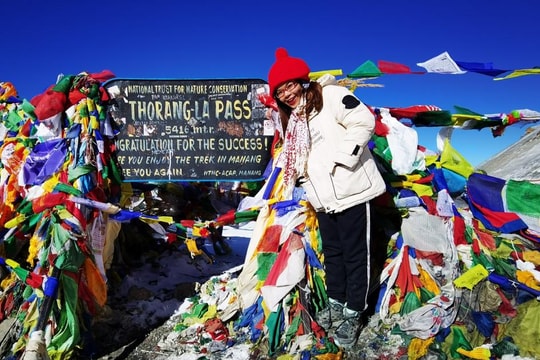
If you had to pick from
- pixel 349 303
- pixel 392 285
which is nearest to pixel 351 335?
pixel 349 303

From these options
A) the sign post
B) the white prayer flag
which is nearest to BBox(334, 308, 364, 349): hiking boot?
the sign post

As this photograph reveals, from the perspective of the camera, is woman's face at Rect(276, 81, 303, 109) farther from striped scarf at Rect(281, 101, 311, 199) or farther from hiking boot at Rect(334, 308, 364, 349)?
hiking boot at Rect(334, 308, 364, 349)

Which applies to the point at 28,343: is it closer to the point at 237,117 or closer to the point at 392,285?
the point at 237,117

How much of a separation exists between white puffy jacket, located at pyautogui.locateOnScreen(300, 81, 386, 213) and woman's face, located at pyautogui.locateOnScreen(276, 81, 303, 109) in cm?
18

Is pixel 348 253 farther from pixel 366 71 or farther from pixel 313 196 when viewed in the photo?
pixel 366 71

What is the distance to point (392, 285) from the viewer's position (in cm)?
359

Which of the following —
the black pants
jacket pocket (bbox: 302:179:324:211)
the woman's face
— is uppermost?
the woman's face

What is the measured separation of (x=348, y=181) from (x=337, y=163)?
6.0 inches

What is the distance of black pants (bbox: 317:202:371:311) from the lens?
314 cm

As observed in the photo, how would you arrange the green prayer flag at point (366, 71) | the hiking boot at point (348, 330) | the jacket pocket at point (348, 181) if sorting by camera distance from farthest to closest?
1. the green prayer flag at point (366, 71)
2. the hiking boot at point (348, 330)
3. the jacket pocket at point (348, 181)

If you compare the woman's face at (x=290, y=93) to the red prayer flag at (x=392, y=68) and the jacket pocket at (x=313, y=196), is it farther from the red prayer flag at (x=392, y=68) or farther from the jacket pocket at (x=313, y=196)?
the red prayer flag at (x=392, y=68)

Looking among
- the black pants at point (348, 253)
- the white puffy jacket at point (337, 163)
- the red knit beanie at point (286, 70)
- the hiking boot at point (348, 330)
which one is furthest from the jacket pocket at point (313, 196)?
the hiking boot at point (348, 330)

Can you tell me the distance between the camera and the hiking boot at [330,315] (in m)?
3.35

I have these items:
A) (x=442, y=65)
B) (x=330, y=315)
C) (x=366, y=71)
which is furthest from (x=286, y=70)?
(x=330, y=315)
